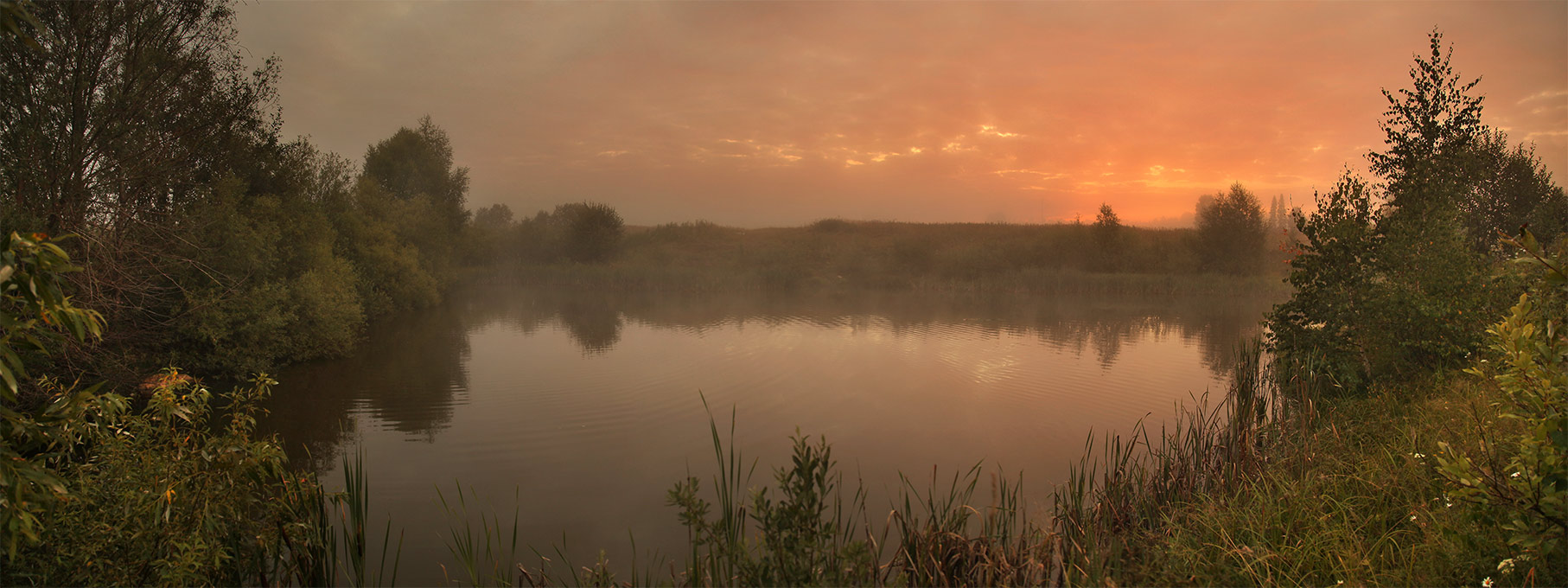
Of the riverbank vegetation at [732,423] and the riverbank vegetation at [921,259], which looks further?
the riverbank vegetation at [921,259]

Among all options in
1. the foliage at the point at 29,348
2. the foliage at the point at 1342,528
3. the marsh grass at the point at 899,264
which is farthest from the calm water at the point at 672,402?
the marsh grass at the point at 899,264

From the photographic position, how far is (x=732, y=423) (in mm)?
3730

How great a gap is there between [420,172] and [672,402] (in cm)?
2948

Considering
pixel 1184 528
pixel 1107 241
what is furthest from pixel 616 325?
pixel 1107 241

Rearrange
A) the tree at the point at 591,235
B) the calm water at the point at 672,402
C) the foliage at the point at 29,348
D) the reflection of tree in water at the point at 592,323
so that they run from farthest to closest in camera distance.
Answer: the tree at the point at 591,235 → the reflection of tree in water at the point at 592,323 → the calm water at the point at 672,402 → the foliage at the point at 29,348

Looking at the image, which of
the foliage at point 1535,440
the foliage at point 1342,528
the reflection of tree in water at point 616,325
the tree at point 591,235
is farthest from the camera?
the tree at point 591,235

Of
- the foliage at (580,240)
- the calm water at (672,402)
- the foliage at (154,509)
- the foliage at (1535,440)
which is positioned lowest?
the calm water at (672,402)

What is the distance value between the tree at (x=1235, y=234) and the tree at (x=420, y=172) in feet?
123

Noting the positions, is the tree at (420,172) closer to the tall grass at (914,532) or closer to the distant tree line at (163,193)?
the distant tree line at (163,193)

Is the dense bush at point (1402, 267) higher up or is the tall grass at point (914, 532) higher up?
the dense bush at point (1402, 267)

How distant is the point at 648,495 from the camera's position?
656 cm

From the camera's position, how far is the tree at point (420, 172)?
109 ft

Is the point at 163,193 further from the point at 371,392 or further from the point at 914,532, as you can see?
the point at 914,532

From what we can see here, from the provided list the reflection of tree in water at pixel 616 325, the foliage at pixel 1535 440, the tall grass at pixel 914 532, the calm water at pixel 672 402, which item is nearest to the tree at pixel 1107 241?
the reflection of tree in water at pixel 616 325
